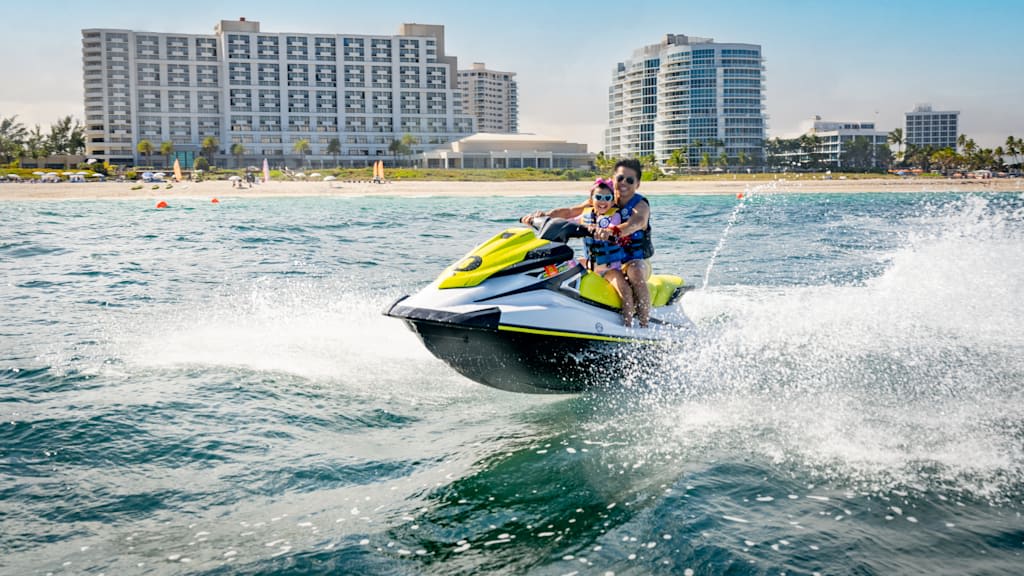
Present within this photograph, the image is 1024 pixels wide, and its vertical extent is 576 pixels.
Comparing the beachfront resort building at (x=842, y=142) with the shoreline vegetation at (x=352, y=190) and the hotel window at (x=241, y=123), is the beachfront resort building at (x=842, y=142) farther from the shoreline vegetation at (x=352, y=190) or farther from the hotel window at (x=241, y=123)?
the hotel window at (x=241, y=123)

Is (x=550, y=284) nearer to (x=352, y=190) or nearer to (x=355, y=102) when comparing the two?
(x=352, y=190)

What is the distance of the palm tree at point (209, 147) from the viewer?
350 feet

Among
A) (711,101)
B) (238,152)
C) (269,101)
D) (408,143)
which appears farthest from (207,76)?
(711,101)

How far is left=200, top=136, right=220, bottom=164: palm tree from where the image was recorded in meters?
107

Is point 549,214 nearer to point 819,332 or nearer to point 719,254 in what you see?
point 819,332

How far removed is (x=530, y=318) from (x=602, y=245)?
1001mm

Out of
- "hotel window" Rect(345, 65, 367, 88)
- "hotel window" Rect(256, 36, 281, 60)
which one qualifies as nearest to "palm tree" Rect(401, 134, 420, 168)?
"hotel window" Rect(345, 65, 367, 88)

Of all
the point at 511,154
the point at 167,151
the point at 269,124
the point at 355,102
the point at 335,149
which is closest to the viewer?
the point at 511,154

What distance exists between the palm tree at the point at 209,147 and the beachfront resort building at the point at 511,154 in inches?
1002

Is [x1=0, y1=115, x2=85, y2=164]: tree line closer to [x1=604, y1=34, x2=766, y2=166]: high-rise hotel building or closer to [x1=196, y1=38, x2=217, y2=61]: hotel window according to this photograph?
[x1=196, y1=38, x2=217, y2=61]: hotel window

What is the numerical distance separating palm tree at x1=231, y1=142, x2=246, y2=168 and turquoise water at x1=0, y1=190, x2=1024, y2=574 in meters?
102

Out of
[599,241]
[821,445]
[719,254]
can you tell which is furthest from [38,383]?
[719,254]

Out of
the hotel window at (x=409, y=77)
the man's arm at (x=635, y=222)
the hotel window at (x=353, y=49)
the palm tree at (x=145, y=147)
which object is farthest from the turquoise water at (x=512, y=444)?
the hotel window at (x=409, y=77)

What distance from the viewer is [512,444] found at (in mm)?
5477
